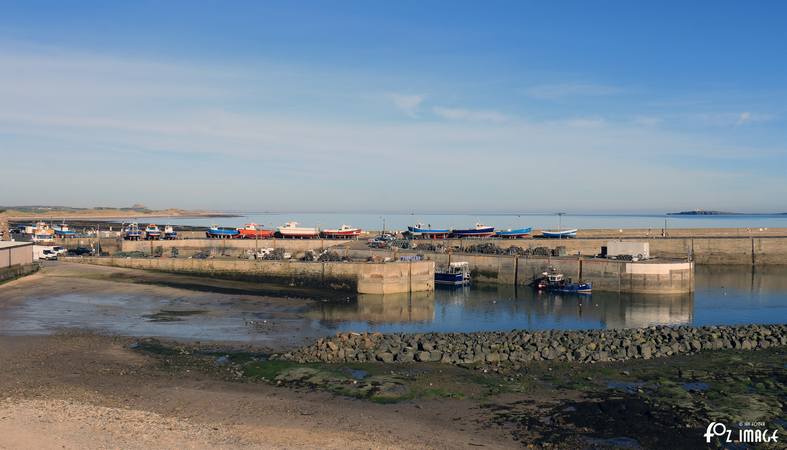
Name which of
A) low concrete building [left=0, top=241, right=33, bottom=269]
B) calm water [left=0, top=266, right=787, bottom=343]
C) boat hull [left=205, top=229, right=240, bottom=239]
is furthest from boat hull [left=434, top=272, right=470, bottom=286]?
boat hull [left=205, top=229, right=240, bottom=239]

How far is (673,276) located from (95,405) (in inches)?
2362

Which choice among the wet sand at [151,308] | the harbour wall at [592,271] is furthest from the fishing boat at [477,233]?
the wet sand at [151,308]

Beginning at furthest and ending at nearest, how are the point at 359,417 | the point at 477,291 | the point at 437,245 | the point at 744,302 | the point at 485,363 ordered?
the point at 437,245, the point at 477,291, the point at 744,302, the point at 485,363, the point at 359,417

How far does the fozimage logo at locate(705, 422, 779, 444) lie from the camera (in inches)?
851

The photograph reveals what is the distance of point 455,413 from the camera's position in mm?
24094

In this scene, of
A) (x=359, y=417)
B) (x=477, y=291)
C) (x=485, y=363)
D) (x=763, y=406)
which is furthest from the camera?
(x=477, y=291)

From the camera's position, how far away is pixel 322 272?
65062mm

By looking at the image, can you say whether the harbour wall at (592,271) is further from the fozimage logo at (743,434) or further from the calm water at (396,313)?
the fozimage logo at (743,434)

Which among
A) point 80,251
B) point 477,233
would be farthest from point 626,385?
point 80,251

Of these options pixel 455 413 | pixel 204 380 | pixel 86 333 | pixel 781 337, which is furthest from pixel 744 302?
pixel 86 333

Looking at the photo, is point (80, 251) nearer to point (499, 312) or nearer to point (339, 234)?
point (339, 234)

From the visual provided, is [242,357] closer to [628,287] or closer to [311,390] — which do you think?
[311,390]

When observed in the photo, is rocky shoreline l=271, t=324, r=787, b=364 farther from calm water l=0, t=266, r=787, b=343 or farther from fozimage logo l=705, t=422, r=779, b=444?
fozimage logo l=705, t=422, r=779, b=444

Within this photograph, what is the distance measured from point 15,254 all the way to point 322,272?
101ft
